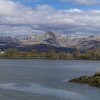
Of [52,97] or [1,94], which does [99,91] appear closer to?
[52,97]

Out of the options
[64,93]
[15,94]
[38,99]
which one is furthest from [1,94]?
[64,93]

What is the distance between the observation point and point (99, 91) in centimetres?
4603


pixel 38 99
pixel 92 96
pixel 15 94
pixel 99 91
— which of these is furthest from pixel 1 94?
pixel 99 91

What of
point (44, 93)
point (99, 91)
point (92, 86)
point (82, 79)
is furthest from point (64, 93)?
point (82, 79)

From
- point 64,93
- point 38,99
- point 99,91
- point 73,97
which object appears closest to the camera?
point 38,99

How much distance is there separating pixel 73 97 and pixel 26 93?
6.11 meters

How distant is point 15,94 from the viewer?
134 ft

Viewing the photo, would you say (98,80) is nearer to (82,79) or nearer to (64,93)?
(82,79)

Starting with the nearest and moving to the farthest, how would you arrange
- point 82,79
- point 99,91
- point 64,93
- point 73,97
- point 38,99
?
1. point 38,99
2. point 73,97
3. point 64,93
4. point 99,91
5. point 82,79

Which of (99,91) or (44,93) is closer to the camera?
(44,93)

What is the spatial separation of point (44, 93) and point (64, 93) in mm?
2578

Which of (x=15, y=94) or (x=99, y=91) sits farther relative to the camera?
(x=99, y=91)

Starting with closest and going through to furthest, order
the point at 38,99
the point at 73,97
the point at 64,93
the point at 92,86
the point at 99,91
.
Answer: the point at 38,99 < the point at 73,97 < the point at 64,93 < the point at 99,91 < the point at 92,86

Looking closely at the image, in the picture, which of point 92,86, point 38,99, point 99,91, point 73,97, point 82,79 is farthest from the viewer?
point 82,79
